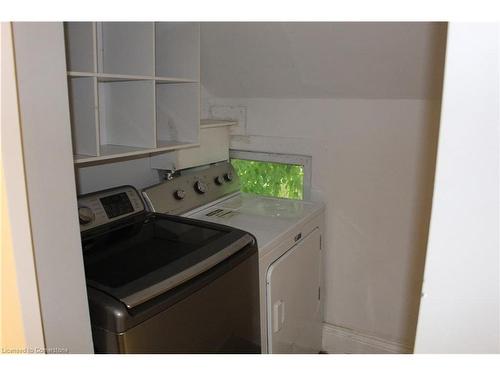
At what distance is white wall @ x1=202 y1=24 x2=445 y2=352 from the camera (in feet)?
6.81

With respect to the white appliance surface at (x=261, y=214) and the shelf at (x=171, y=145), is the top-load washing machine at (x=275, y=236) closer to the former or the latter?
the white appliance surface at (x=261, y=214)

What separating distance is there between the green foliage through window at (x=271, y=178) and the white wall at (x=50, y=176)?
6.15 feet

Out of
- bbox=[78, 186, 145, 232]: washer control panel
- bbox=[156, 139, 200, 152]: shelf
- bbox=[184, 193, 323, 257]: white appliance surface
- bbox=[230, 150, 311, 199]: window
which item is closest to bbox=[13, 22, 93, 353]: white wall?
bbox=[78, 186, 145, 232]: washer control panel

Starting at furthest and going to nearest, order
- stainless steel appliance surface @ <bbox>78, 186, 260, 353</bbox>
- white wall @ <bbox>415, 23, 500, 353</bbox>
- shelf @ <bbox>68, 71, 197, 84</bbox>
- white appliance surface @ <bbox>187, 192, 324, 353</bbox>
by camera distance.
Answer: white appliance surface @ <bbox>187, 192, 324, 353</bbox>, shelf @ <bbox>68, 71, 197, 84</bbox>, stainless steel appliance surface @ <bbox>78, 186, 260, 353</bbox>, white wall @ <bbox>415, 23, 500, 353</bbox>

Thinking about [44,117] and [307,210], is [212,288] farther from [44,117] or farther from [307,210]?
[307,210]

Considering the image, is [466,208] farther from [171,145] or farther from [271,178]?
[271,178]

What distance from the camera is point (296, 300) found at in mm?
2119

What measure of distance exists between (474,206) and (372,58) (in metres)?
1.76

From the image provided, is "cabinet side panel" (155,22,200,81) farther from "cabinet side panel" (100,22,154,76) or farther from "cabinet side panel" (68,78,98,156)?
"cabinet side panel" (68,78,98,156)

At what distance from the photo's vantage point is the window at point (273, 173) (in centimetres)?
257

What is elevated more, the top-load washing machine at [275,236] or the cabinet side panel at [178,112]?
the cabinet side panel at [178,112]

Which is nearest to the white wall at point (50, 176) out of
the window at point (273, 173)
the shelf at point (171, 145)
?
the shelf at point (171, 145)

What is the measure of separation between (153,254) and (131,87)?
87 cm
